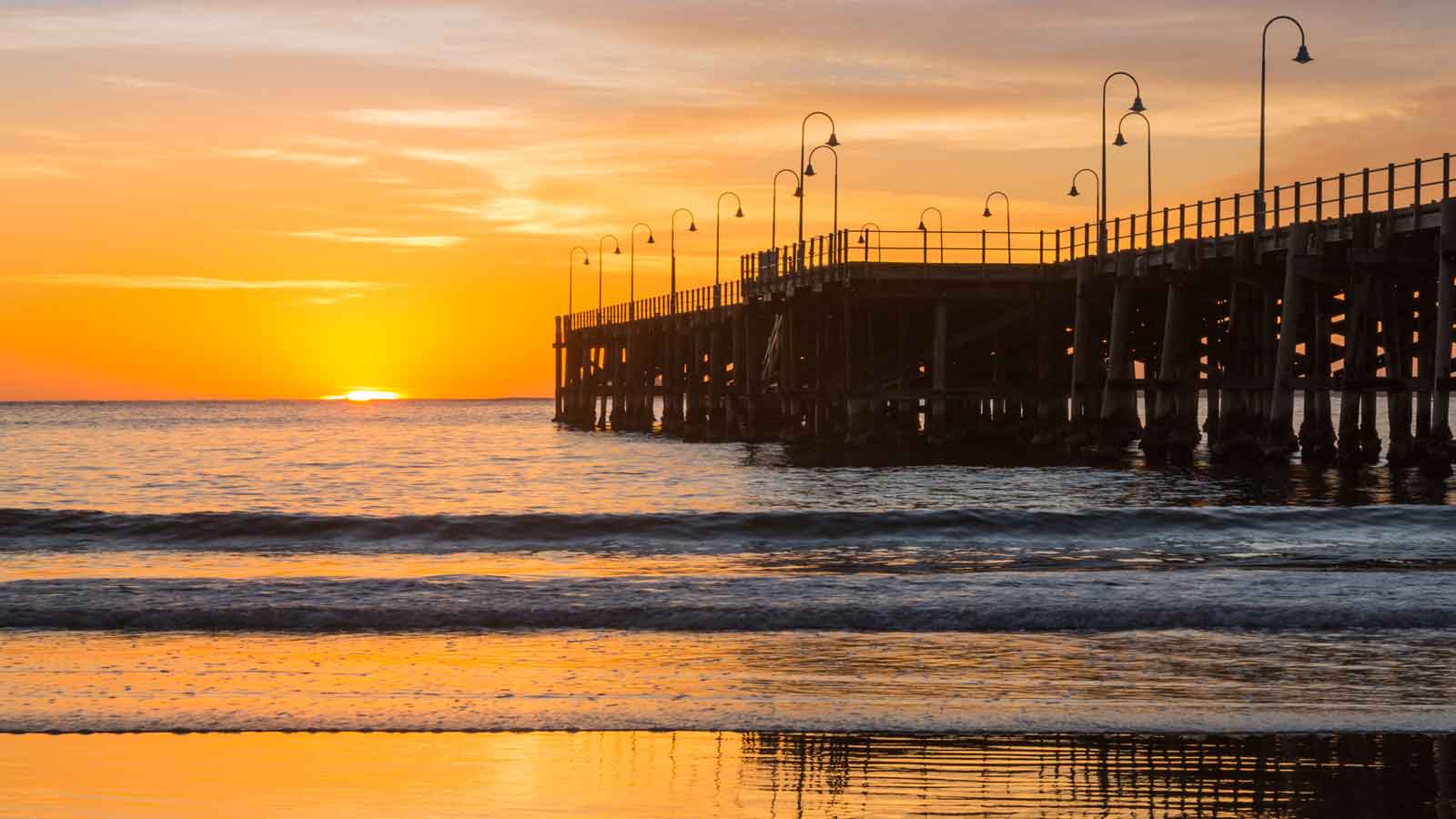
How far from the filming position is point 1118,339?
1727 inches

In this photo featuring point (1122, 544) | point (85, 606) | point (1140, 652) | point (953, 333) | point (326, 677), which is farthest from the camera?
point (953, 333)

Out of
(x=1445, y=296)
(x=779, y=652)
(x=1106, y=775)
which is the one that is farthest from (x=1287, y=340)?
(x=1106, y=775)

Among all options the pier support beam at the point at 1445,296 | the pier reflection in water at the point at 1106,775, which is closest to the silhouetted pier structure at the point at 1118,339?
the pier support beam at the point at 1445,296

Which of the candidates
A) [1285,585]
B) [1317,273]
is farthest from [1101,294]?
[1285,585]

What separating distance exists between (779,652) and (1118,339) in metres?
33.1

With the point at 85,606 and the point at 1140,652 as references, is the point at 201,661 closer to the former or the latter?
the point at 85,606

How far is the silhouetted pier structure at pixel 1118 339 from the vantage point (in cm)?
3475

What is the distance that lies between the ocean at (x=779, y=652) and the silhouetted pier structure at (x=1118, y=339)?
10276 millimetres

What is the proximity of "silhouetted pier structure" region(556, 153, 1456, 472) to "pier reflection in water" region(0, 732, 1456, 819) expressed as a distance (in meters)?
24.4

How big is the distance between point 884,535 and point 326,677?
513 inches

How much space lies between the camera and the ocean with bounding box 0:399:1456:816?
856 cm

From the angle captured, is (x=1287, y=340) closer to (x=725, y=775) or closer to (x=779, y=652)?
(x=779, y=652)

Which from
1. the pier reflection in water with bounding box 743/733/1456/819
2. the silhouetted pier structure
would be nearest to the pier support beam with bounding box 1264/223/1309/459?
the silhouetted pier structure

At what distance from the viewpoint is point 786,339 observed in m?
59.3
